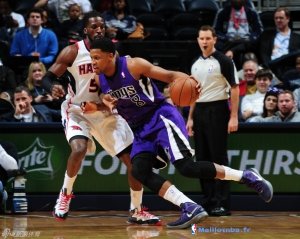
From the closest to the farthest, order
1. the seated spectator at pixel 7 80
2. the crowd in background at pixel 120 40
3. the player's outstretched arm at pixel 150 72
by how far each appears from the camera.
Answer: the player's outstretched arm at pixel 150 72 < the crowd in background at pixel 120 40 < the seated spectator at pixel 7 80

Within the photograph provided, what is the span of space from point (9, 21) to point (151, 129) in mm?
6062

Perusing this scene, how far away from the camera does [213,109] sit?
928 centimetres

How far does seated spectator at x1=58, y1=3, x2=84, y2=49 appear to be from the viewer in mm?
12512

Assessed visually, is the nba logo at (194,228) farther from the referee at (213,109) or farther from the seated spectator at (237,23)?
the seated spectator at (237,23)

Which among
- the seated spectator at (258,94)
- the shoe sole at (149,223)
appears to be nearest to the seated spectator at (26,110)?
the shoe sole at (149,223)

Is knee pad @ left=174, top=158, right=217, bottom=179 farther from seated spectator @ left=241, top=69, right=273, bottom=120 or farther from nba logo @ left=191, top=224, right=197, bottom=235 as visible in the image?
seated spectator @ left=241, top=69, right=273, bottom=120

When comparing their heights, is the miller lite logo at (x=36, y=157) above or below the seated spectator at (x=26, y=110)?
below

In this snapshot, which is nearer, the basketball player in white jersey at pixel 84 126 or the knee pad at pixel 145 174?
the knee pad at pixel 145 174

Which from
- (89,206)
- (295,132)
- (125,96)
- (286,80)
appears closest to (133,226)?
(125,96)

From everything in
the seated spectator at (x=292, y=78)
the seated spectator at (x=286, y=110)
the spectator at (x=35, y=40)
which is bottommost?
the seated spectator at (x=286, y=110)

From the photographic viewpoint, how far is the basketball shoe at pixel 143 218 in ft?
26.5

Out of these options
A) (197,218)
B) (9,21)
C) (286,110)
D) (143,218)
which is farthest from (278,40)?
(197,218)

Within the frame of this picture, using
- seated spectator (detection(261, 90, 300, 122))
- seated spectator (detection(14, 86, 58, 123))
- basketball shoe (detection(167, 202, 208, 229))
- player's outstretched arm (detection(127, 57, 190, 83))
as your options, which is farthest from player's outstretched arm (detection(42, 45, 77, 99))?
seated spectator (detection(261, 90, 300, 122))

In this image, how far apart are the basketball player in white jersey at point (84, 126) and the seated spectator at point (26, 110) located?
5.72ft
